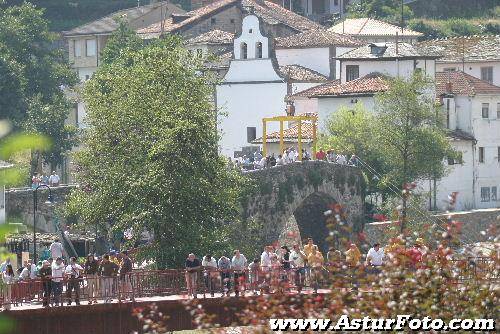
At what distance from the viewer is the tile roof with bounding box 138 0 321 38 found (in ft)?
322

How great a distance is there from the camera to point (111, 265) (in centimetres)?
4056

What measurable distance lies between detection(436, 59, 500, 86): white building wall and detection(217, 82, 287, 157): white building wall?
8.17m

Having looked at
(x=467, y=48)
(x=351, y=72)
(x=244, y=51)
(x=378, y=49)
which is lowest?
(x=351, y=72)

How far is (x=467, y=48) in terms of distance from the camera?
9156 cm

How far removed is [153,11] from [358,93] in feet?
107

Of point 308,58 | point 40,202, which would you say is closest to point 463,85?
point 308,58

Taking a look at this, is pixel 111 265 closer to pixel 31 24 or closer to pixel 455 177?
pixel 455 177

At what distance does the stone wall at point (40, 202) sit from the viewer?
62.3 metres

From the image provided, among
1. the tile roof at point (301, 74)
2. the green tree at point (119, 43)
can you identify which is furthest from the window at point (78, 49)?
the tile roof at point (301, 74)

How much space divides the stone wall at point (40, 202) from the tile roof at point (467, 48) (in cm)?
2785

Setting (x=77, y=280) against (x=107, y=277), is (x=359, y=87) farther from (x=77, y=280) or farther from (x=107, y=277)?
(x=77, y=280)

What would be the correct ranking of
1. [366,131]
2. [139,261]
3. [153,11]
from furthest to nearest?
[153,11], [366,131], [139,261]

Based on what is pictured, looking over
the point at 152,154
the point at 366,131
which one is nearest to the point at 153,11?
the point at 366,131

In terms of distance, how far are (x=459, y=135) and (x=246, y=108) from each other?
987 cm
